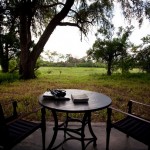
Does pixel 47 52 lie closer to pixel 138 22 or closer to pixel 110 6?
pixel 110 6

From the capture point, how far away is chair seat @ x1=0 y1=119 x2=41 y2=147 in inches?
89.9

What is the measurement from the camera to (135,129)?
2.62 meters

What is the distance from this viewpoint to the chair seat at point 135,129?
241 centimetres

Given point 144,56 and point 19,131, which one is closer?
point 19,131

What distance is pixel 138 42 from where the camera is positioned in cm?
1350

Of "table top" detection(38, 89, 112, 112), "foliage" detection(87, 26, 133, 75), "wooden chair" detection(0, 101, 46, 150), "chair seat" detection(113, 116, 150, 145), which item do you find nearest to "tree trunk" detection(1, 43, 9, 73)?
"foliage" detection(87, 26, 133, 75)

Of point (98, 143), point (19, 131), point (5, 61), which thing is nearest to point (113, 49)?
point (5, 61)

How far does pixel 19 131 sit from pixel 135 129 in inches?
58.4

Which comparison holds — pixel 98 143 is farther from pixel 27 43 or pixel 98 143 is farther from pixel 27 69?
pixel 27 43

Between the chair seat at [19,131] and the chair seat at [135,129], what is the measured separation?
1135 mm

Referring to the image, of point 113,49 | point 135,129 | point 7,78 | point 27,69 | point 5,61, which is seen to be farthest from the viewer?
point 113,49

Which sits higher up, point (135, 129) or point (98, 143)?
point (135, 129)

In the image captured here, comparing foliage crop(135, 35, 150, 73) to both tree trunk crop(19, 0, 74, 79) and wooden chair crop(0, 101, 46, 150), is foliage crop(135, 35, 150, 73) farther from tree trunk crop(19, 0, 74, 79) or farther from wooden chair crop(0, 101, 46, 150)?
wooden chair crop(0, 101, 46, 150)

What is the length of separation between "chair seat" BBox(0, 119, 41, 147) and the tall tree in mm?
8664
